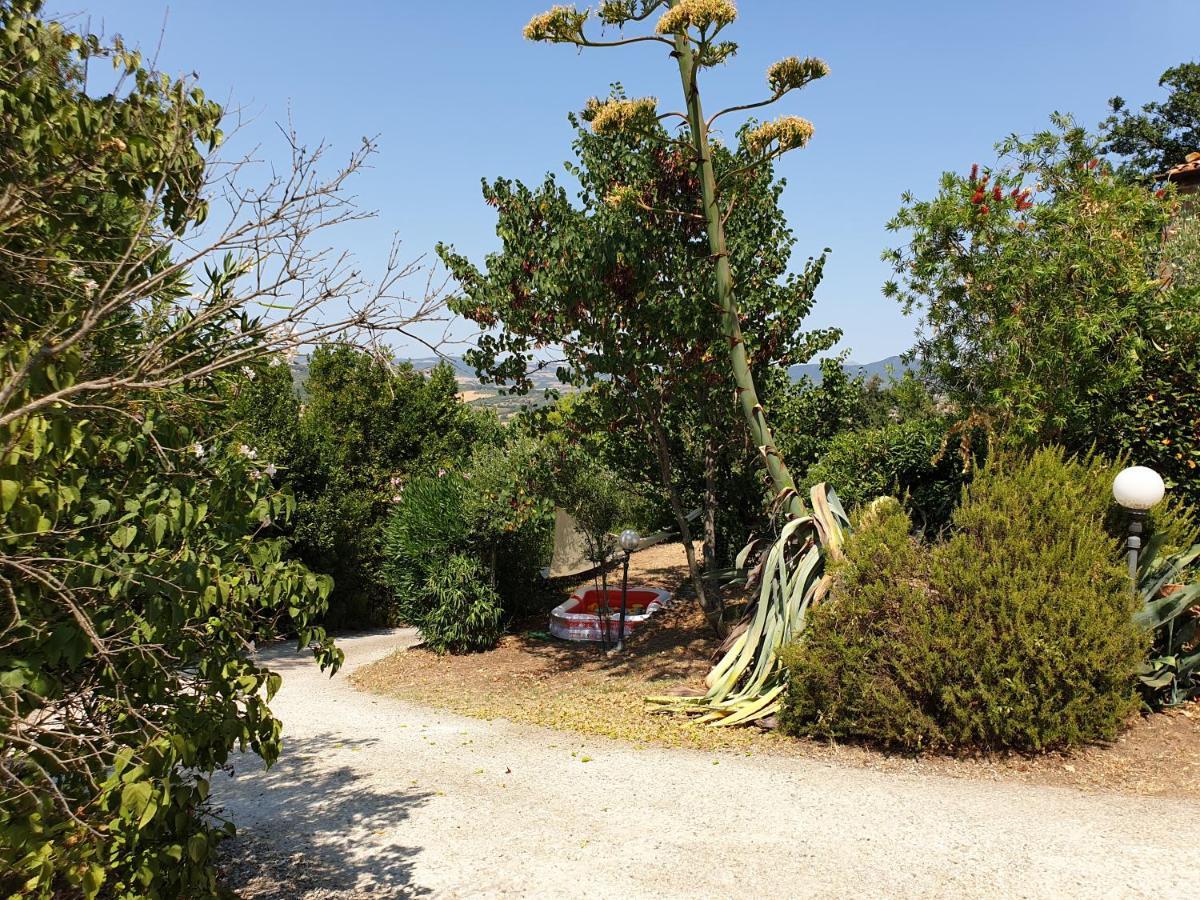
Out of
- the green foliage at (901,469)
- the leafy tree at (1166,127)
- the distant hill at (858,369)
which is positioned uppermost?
the leafy tree at (1166,127)

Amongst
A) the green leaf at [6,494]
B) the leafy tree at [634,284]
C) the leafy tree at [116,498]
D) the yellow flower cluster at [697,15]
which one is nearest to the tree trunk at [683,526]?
the leafy tree at [634,284]

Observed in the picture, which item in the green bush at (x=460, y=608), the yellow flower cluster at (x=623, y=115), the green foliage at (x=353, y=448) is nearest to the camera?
the yellow flower cluster at (x=623, y=115)

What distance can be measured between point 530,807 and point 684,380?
5011 millimetres

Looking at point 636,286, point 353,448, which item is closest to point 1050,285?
point 636,286

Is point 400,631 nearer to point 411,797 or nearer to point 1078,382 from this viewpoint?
point 411,797

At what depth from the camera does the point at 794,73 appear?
303 inches

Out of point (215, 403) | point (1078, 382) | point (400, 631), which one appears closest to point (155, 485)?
point (215, 403)

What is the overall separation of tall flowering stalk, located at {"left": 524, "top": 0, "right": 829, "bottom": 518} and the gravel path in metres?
3.09

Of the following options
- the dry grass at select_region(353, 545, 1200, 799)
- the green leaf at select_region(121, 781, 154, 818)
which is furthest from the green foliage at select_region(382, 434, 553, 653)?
the green leaf at select_region(121, 781, 154, 818)

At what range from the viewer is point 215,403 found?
348 centimetres

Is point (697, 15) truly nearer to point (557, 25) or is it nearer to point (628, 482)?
point (557, 25)

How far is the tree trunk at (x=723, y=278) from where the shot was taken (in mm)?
8266

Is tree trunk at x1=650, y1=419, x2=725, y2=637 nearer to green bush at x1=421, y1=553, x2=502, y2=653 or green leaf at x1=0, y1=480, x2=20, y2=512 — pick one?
green bush at x1=421, y1=553, x2=502, y2=653

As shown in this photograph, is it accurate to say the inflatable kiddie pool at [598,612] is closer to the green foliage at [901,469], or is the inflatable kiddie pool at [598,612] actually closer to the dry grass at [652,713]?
the dry grass at [652,713]
